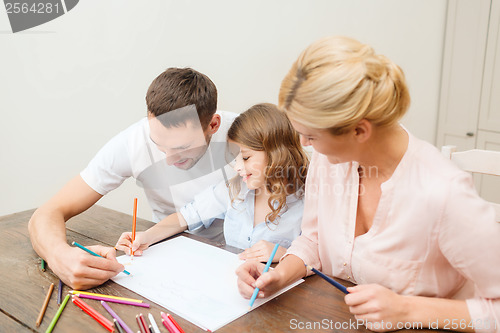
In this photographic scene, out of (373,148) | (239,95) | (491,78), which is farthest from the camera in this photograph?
(491,78)

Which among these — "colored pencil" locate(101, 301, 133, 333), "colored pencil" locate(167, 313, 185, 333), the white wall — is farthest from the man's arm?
the white wall

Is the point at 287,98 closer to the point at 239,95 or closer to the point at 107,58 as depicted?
the point at 107,58

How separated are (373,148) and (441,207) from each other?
18 cm

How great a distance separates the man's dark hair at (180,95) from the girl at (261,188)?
0.36 feet

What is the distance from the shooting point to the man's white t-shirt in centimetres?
147

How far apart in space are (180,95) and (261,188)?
1.27ft

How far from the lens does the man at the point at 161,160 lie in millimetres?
1277

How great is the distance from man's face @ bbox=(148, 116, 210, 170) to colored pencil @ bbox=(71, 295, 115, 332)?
0.55 metres

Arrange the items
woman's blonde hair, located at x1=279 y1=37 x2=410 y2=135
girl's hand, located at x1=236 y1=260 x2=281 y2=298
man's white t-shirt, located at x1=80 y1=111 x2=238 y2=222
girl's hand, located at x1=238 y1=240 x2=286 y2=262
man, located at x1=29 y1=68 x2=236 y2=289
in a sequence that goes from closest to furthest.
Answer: woman's blonde hair, located at x1=279 y1=37 x2=410 y2=135 → girl's hand, located at x1=236 y1=260 x2=281 y2=298 → girl's hand, located at x1=238 y1=240 x2=286 y2=262 → man, located at x1=29 y1=68 x2=236 y2=289 → man's white t-shirt, located at x1=80 y1=111 x2=238 y2=222

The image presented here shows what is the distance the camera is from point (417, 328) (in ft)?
2.74

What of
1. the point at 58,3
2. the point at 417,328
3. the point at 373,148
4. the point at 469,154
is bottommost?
the point at 417,328

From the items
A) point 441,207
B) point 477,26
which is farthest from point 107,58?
point 477,26

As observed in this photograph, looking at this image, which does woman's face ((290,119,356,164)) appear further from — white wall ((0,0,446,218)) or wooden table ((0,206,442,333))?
white wall ((0,0,446,218))

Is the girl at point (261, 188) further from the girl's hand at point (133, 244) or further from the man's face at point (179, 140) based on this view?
the man's face at point (179, 140)
